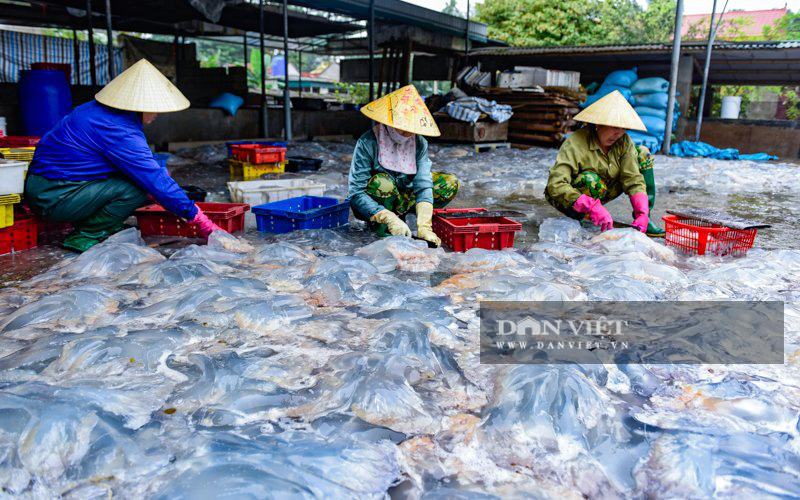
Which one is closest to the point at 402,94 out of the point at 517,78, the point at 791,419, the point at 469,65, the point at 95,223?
the point at 95,223

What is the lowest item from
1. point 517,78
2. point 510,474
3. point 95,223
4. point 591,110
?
point 510,474

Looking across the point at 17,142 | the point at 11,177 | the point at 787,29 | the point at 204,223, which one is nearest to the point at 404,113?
the point at 204,223

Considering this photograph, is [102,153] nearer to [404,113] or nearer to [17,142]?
[17,142]

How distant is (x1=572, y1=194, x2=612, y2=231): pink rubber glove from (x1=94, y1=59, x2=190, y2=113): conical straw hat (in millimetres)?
2633

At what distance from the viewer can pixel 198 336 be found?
2277 millimetres

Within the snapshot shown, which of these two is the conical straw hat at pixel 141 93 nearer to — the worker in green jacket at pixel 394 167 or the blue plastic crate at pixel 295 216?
the blue plastic crate at pixel 295 216

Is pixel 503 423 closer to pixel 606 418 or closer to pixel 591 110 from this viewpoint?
pixel 606 418

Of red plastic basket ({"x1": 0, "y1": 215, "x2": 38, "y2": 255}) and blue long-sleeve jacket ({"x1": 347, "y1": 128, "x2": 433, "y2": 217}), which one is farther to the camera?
blue long-sleeve jacket ({"x1": 347, "y1": 128, "x2": 433, "y2": 217})

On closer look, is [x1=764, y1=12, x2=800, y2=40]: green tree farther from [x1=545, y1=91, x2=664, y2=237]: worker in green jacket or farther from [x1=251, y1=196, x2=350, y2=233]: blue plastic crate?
[x1=251, y1=196, x2=350, y2=233]: blue plastic crate

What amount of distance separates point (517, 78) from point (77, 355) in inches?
432

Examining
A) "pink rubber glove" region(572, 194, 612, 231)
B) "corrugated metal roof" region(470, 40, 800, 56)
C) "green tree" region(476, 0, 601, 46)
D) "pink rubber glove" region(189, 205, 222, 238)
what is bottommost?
"pink rubber glove" region(189, 205, 222, 238)

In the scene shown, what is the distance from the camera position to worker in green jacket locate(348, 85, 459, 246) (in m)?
3.68

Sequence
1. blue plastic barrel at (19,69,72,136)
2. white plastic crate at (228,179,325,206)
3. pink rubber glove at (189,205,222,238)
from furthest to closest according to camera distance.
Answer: blue plastic barrel at (19,69,72,136)
white plastic crate at (228,179,325,206)
pink rubber glove at (189,205,222,238)

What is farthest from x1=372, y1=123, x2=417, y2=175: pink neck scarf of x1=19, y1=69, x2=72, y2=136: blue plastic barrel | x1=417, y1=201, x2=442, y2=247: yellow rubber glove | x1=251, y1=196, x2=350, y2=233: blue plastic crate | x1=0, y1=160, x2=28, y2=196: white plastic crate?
x1=19, y1=69, x2=72, y2=136: blue plastic barrel
